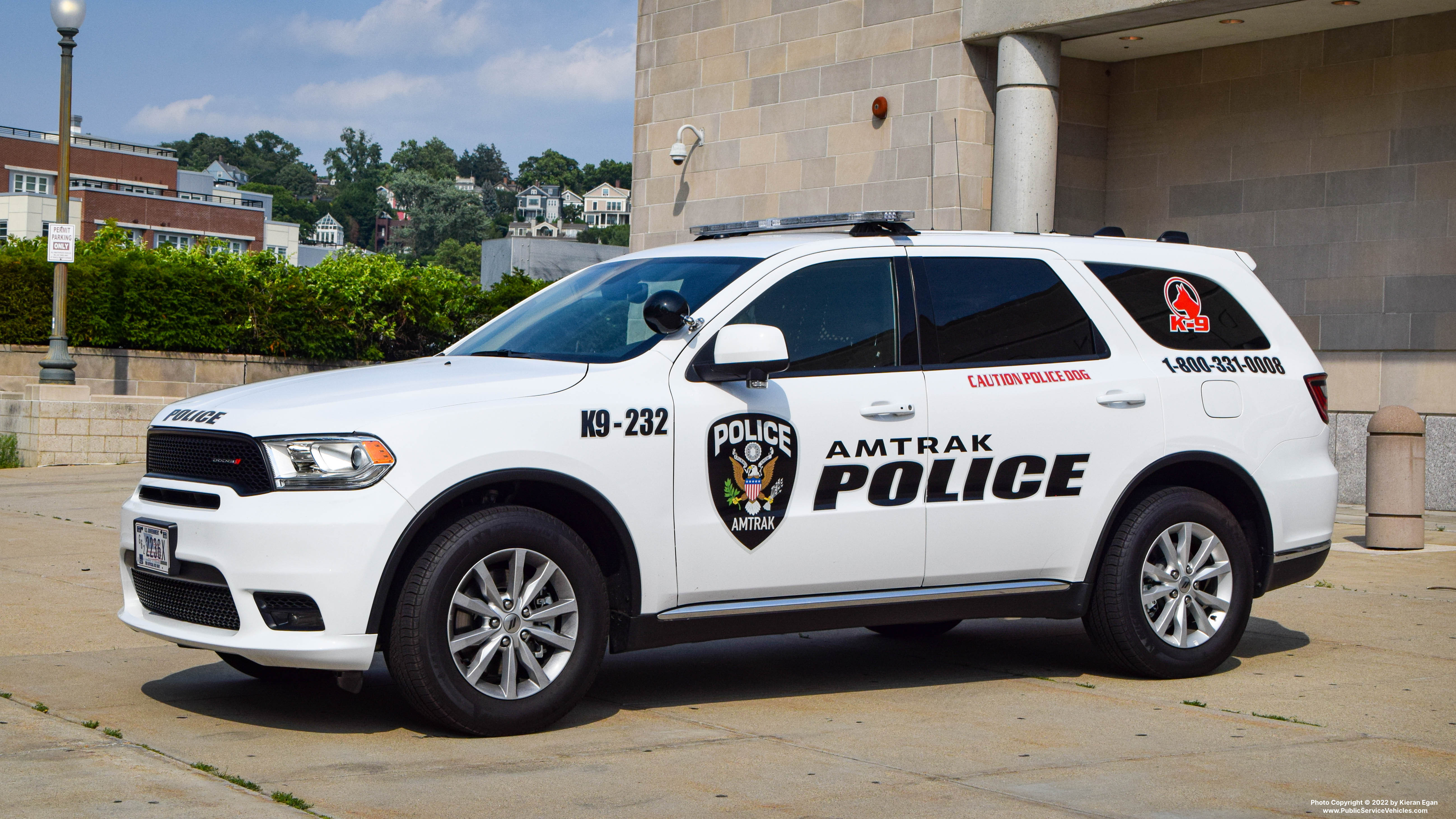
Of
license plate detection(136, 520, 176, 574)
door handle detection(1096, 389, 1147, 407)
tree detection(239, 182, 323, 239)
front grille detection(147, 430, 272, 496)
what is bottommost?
license plate detection(136, 520, 176, 574)

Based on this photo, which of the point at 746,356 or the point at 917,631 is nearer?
the point at 746,356

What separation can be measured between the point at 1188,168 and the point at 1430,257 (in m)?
3.04

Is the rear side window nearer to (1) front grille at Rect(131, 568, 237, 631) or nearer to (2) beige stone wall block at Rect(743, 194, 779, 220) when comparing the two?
(1) front grille at Rect(131, 568, 237, 631)

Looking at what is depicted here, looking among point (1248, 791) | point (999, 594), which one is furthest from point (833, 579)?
point (1248, 791)

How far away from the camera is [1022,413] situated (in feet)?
21.4

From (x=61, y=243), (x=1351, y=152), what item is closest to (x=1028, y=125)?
(x=1351, y=152)

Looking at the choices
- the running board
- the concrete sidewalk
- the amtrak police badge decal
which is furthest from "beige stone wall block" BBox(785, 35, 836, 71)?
the amtrak police badge decal

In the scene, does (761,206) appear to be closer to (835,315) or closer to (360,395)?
(835,315)

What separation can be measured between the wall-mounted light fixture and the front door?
13.6m

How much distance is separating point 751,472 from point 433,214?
13538 centimetres

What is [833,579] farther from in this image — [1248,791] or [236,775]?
[236,775]

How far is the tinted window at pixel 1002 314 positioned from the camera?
6543 millimetres

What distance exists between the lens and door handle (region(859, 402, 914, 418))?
20.3ft

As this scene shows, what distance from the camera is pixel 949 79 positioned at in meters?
16.7
